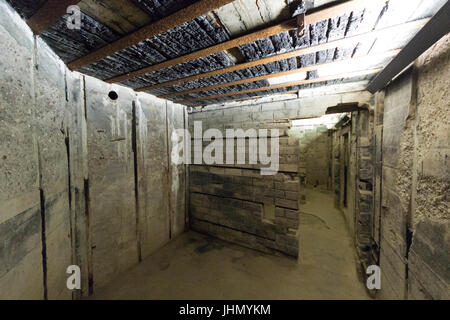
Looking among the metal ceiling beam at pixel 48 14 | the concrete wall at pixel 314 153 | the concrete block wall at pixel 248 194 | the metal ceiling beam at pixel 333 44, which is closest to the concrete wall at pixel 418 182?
the metal ceiling beam at pixel 333 44

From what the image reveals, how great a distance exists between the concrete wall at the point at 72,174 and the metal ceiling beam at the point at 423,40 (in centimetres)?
302

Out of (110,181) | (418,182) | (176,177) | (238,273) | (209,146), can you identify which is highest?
(209,146)

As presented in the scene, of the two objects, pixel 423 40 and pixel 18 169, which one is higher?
pixel 423 40

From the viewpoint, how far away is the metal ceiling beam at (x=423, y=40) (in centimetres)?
107

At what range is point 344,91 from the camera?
272cm

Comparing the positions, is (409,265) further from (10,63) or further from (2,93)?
(10,63)

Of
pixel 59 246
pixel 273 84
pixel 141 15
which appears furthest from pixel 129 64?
pixel 59 246

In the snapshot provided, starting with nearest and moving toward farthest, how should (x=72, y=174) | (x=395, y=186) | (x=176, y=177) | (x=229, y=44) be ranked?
(x=229, y=44)
(x=395, y=186)
(x=72, y=174)
(x=176, y=177)

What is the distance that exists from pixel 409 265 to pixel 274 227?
193 centimetres

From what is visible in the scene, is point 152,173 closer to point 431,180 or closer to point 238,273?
point 238,273

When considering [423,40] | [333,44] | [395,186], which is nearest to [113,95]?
[333,44]

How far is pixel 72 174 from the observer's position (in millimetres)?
2068

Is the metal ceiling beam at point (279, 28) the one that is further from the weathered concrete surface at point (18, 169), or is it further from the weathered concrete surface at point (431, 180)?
the weathered concrete surface at point (18, 169)

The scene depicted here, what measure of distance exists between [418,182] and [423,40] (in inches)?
49.2
